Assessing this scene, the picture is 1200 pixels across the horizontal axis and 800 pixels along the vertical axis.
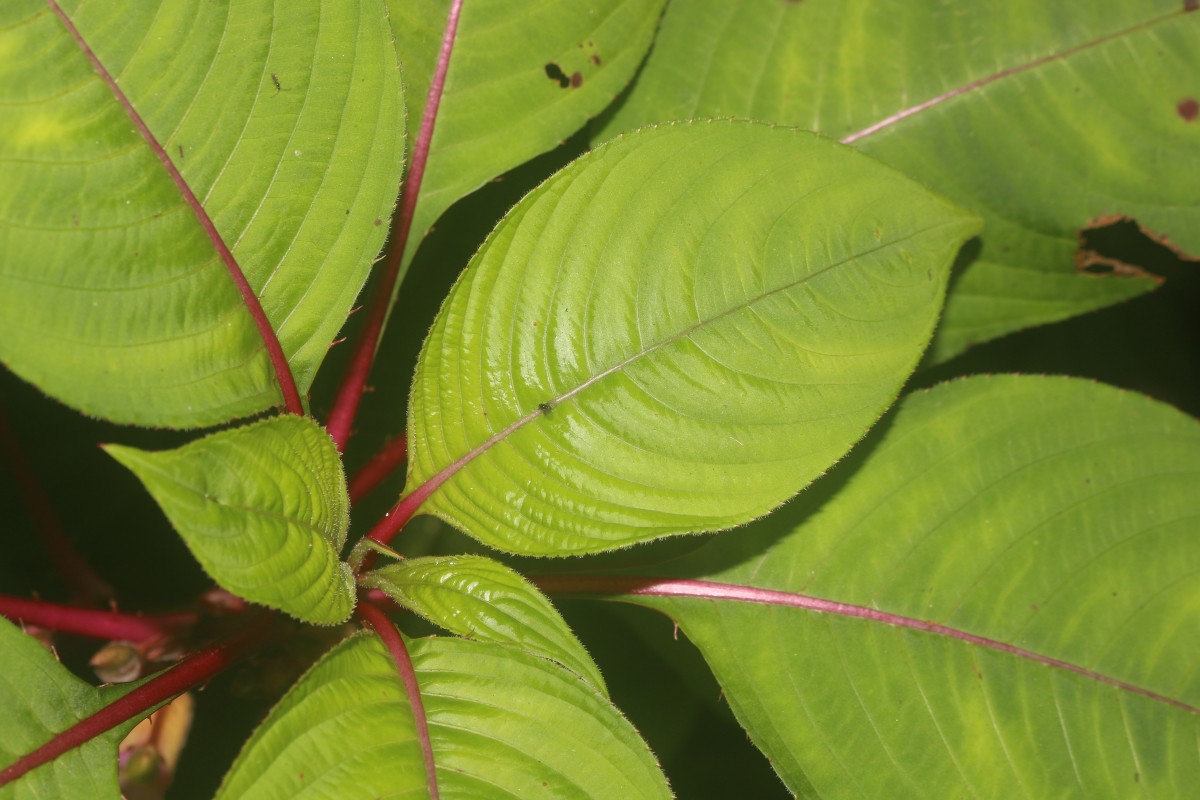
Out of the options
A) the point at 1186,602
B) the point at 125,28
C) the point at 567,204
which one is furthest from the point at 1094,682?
the point at 125,28

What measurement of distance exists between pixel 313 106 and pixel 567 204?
267mm

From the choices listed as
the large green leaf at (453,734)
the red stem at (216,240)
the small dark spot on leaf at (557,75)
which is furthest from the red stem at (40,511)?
the small dark spot on leaf at (557,75)

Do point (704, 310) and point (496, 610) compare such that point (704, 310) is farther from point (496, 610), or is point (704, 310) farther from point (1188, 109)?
point (1188, 109)

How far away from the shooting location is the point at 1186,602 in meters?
1.10

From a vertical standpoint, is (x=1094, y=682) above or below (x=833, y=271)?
below

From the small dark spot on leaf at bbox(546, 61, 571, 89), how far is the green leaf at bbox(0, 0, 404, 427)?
10.1 inches

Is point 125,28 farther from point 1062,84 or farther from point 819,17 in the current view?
point 1062,84

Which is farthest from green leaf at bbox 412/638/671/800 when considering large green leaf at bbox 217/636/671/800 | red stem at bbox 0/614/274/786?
red stem at bbox 0/614/274/786

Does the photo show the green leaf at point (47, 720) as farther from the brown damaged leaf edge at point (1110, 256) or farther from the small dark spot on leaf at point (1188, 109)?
the small dark spot on leaf at point (1188, 109)

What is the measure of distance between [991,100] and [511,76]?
609mm

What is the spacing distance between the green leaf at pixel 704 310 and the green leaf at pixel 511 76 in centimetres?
28

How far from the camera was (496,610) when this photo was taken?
888 mm

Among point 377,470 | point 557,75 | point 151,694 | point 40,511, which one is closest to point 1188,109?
point 557,75

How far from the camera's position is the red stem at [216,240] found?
2.79ft
